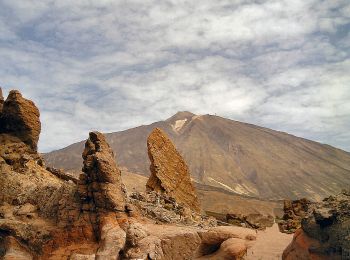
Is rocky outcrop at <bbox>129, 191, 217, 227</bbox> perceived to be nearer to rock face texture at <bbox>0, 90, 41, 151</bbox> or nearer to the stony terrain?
the stony terrain

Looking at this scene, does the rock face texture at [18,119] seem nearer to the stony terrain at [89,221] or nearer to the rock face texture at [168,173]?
the stony terrain at [89,221]

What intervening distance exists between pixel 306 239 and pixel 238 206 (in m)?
90.3

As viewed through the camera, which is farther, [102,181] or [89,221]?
[102,181]

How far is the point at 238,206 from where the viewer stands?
319 ft

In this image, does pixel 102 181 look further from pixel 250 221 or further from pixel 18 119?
pixel 250 221

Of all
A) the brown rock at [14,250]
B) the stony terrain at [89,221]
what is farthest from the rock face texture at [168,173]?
the brown rock at [14,250]

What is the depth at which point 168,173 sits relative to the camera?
35.0 m

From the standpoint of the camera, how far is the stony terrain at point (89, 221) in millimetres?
15109

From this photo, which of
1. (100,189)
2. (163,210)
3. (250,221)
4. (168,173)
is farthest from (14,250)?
(250,221)

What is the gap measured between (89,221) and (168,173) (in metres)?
14.6

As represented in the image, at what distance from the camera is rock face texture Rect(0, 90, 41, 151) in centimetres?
2906

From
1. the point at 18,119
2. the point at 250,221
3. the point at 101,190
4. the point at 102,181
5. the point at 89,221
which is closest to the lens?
the point at 89,221

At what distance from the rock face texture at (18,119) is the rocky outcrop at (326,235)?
929 inches

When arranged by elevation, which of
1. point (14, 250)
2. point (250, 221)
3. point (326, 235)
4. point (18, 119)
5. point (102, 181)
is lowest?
point (14, 250)
